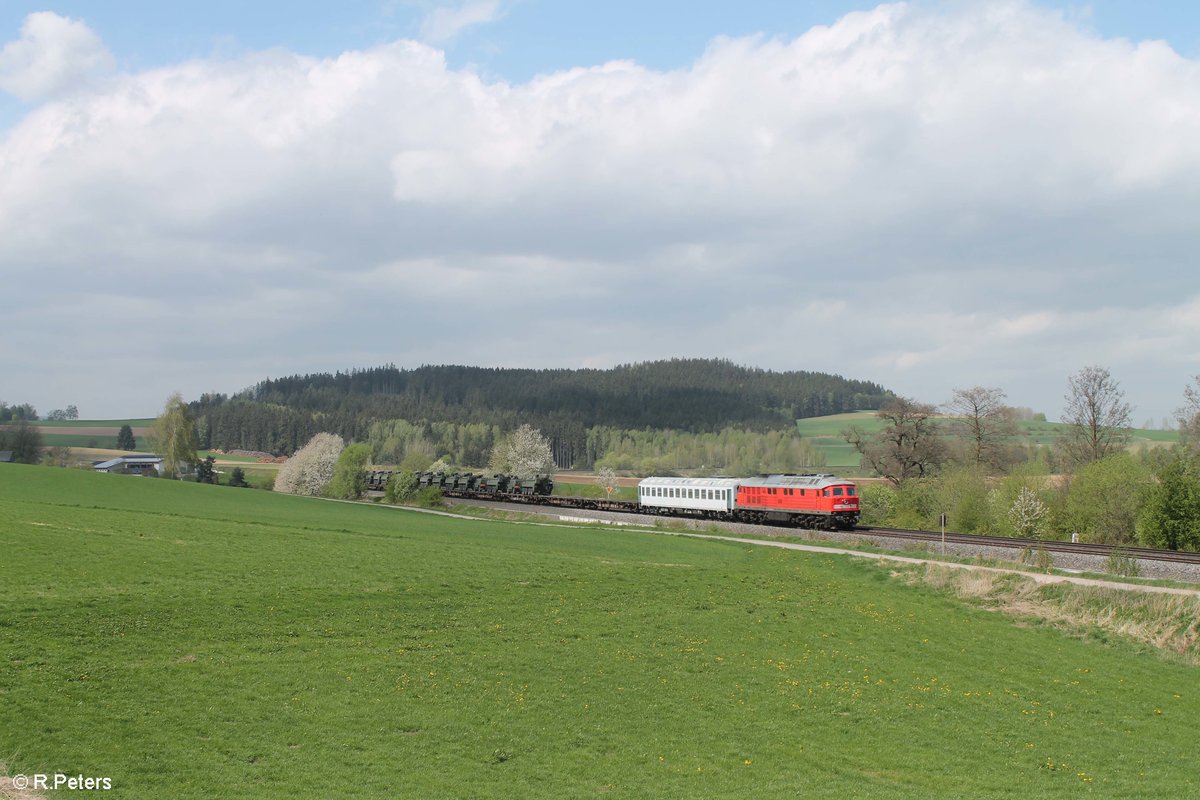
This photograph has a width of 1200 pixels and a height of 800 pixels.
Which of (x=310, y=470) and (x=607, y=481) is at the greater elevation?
(x=310, y=470)

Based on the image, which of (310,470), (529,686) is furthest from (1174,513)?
(310,470)

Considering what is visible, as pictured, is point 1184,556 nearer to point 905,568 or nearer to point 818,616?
point 905,568

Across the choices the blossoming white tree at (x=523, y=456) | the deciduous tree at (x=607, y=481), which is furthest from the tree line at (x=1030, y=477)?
the blossoming white tree at (x=523, y=456)

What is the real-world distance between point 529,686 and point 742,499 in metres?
52.1

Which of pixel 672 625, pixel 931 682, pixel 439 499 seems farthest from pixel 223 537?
pixel 439 499

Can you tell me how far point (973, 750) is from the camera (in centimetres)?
1789

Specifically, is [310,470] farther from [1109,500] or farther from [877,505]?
[1109,500]

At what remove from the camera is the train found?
61.1m

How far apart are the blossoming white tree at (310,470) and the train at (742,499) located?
910 inches

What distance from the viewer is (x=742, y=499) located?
70562 millimetres

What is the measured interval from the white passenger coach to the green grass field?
3757cm

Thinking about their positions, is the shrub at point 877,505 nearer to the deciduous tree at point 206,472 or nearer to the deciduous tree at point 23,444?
the deciduous tree at point 206,472

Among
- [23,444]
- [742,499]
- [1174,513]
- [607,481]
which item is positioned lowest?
[607,481]

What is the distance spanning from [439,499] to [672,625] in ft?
215
